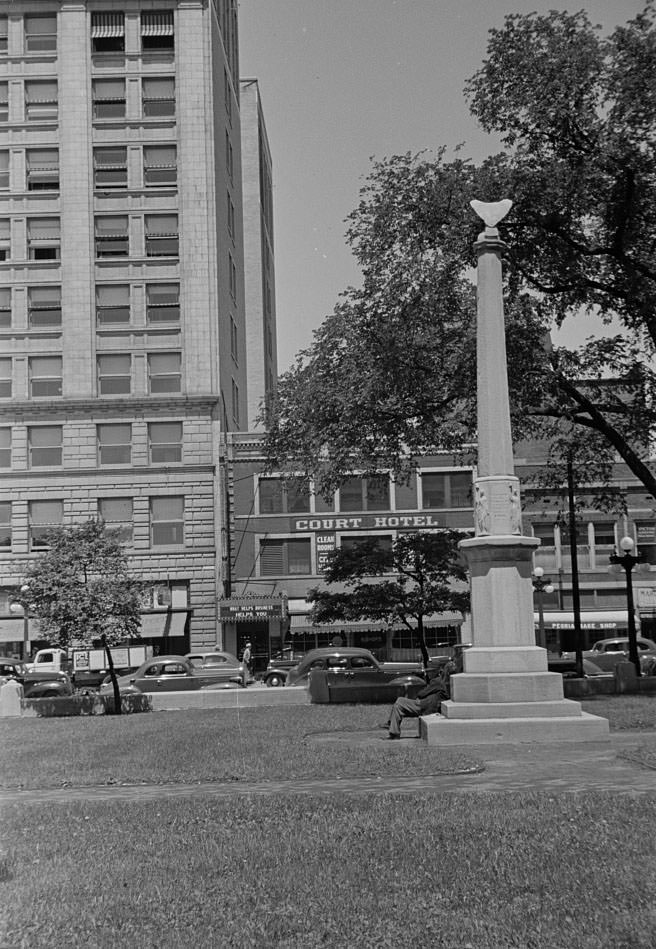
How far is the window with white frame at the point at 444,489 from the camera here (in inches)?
2226

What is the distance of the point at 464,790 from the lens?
428 inches

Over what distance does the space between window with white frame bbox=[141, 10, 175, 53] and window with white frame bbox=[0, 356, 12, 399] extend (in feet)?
55.3

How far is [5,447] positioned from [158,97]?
18750mm

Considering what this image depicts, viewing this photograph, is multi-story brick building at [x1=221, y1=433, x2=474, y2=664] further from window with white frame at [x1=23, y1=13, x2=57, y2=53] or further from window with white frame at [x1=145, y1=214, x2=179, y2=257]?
window with white frame at [x1=23, y1=13, x2=57, y2=53]

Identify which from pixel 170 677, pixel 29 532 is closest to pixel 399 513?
pixel 29 532

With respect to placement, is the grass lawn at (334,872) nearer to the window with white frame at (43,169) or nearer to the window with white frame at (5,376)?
the window with white frame at (5,376)

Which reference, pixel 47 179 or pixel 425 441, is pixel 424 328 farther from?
pixel 47 179

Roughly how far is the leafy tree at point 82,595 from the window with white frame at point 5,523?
2336 centimetres

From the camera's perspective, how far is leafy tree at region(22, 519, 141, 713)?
28.0 meters

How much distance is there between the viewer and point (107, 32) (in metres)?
55.6

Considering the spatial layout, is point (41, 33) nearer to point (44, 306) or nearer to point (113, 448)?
point (44, 306)

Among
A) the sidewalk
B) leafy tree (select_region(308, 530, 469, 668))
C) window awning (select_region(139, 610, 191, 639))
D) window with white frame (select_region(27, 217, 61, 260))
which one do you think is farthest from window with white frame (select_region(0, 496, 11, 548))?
the sidewalk

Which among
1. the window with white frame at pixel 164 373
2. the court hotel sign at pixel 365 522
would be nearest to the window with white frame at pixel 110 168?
the window with white frame at pixel 164 373

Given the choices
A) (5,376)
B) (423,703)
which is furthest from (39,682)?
(423,703)
